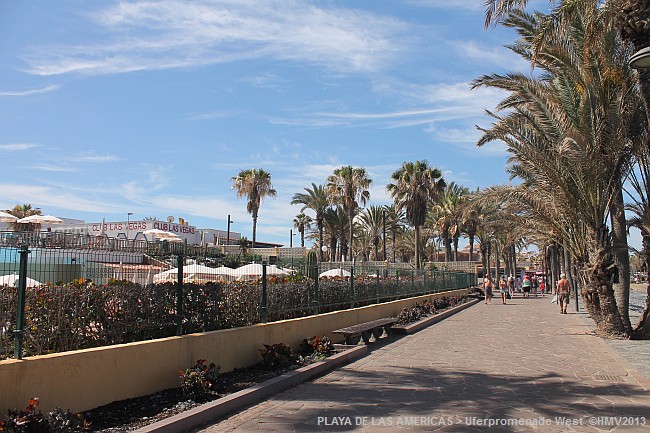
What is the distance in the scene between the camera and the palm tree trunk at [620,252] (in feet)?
53.9

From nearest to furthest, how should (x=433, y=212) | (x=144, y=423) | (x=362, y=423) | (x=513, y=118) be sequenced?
(x=144, y=423) → (x=362, y=423) → (x=513, y=118) → (x=433, y=212)

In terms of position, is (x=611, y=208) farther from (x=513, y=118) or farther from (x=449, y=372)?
(x=449, y=372)

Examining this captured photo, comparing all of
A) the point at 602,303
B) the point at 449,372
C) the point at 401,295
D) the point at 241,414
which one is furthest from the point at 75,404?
the point at 401,295

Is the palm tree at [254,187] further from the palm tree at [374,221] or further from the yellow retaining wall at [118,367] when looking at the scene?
the yellow retaining wall at [118,367]

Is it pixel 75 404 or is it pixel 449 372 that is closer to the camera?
pixel 75 404

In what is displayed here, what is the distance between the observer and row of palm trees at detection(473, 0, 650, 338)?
14344mm

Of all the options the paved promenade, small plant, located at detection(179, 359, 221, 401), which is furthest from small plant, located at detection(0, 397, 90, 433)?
small plant, located at detection(179, 359, 221, 401)

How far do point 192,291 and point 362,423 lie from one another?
12.6 feet

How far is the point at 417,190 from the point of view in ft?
168

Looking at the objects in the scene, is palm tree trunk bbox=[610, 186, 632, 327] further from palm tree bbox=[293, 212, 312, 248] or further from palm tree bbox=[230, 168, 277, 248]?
palm tree bbox=[293, 212, 312, 248]

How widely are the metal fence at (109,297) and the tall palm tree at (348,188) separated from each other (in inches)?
1757

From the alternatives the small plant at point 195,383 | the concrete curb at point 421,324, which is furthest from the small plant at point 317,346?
the concrete curb at point 421,324

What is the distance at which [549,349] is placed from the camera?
45.3ft

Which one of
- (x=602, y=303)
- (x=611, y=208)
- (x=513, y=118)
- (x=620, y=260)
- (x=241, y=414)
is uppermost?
(x=513, y=118)
